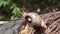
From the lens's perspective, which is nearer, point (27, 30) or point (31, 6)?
point (27, 30)

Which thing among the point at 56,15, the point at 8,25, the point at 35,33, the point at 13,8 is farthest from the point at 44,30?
the point at 13,8

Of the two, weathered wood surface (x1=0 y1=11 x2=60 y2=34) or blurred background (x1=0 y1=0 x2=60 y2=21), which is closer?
weathered wood surface (x1=0 y1=11 x2=60 y2=34)

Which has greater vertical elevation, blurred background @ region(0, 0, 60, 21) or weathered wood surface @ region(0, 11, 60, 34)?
weathered wood surface @ region(0, 11, 60, 34)

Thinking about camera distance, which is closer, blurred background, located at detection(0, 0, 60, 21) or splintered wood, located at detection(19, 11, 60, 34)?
splintered wood, located at detection(19, 11, 60, 34)

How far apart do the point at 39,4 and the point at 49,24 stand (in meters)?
2.72

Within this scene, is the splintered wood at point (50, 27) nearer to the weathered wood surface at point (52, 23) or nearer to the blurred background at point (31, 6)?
the weathered wood surface at point (52, 23)

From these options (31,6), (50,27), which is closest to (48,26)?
(50,27)

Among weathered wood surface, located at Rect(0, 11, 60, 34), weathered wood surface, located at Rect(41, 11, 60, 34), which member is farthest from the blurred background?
weathered wood surface, located at Rect(41, 11, 60, 34)

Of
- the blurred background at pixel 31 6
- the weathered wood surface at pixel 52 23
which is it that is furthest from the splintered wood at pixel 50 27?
the blurred background at pixel 31 6

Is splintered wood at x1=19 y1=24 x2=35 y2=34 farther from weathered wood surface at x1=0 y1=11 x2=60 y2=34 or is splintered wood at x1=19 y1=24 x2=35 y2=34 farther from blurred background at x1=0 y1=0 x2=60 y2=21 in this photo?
blurred background at x1=0 y1=0 x2=60 y2=21

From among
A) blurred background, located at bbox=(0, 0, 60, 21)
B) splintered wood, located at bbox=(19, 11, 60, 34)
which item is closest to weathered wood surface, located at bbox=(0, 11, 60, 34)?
splintered wood, located at bbox=(19, 11, 60, 34)

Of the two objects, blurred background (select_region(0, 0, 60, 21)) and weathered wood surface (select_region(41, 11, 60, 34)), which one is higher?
weathered wood surface (select_region(41, 11, 60, 34))

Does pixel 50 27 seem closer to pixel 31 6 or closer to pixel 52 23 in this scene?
pixel 52 23

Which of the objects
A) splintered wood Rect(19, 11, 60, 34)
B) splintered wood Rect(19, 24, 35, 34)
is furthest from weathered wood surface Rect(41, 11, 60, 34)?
splintered wood Rect(19, 24, 35, 34)
